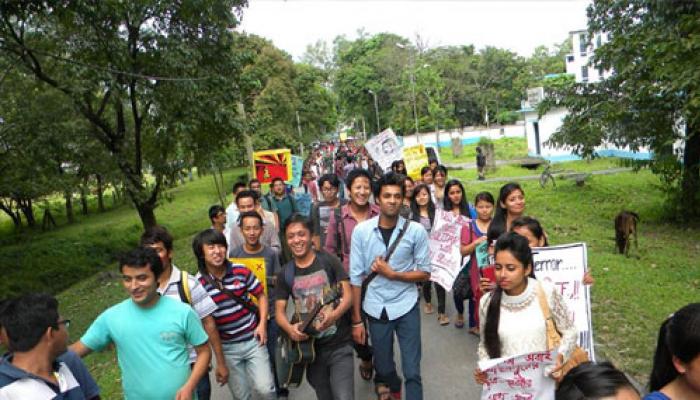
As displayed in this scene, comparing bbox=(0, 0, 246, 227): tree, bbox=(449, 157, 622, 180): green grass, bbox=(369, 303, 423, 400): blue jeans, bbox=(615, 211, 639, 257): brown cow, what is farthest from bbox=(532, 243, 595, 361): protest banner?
bbox=(449, 157, 622, 180): green grass

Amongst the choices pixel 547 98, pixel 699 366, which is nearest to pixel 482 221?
pixel 699 366

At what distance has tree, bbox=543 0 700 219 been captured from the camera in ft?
29.1

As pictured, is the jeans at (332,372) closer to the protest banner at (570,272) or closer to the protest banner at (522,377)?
the protest banner at (522,377)

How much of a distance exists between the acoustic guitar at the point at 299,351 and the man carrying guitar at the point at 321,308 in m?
0.02

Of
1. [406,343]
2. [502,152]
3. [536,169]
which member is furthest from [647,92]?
[502,152]

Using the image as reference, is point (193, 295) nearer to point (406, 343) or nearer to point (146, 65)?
point (406, 343)

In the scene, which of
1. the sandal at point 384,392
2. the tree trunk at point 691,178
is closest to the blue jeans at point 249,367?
the sandal at point 384,392

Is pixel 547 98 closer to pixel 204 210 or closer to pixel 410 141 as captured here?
pixel 204 210

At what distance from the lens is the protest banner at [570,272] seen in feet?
12.1


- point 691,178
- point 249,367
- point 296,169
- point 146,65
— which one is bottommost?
point 691,178

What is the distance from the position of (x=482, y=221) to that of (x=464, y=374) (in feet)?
4.94

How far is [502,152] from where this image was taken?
36688 millimetres

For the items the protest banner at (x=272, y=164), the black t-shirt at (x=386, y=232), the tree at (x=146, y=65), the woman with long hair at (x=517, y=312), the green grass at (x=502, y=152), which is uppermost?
the tree at (x=146, y=65)

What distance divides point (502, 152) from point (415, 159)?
25.8 m
